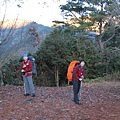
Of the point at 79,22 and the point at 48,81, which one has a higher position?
the point at 79,22

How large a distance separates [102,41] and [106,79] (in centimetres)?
1228

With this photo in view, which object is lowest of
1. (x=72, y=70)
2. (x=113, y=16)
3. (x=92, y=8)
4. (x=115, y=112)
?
(x=115, y=112)

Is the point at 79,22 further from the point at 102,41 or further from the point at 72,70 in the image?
the point at 72,70

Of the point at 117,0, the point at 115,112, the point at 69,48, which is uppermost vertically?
Answer: the point at 117,0

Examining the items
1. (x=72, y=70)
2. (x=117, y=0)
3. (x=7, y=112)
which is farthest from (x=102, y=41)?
(x=7, y=112)

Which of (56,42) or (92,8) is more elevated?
(92,8)

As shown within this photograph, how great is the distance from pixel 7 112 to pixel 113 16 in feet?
31.8

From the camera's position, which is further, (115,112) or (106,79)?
(106,79)

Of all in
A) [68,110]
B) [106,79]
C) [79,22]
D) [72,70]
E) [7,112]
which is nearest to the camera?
[7,112]

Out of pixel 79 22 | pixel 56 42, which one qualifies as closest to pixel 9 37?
pixel 56 42

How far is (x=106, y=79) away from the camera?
758 inches

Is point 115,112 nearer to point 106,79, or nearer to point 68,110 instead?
point 68,110

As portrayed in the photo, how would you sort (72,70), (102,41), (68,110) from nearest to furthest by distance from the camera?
1. (68,110)
2. (72,70)
3. (102,41)

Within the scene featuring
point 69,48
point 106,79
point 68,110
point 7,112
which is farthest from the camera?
point 69,48
